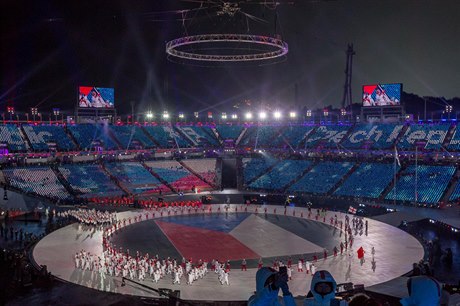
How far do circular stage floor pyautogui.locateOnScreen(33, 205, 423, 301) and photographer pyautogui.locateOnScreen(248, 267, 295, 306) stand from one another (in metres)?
19.8

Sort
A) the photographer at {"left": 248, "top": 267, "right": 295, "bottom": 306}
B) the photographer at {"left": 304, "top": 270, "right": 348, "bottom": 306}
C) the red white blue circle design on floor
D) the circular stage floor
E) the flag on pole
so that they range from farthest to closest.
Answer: the flag on pole → the red white blue circle design on floor → the circular stage floor → the photographer at {"left": 304, "top": 270, "right": 348, "bottom": 306} → the photographer at {"left": 248, "top": 267, "right": 295, "bottom": 306}

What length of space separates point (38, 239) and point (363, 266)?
27.0m

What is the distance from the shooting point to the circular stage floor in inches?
1059

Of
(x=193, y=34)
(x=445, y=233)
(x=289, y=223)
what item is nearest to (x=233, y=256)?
(x=289, y=223)

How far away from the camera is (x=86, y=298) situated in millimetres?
12984

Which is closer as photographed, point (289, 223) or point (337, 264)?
point (337, 264)

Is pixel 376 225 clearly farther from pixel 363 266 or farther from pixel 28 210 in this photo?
Result: pixel 28 210

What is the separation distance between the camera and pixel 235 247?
36.4m

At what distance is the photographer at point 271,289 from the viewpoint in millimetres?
4945

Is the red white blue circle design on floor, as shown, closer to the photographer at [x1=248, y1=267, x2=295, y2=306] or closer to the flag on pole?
the flag on pole

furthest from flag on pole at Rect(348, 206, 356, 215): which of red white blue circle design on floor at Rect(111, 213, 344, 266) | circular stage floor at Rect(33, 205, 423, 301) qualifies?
red white blue circle design on floor at Rect(111, 213, 344, 266)

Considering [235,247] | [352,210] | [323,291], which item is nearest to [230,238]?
[235,247]

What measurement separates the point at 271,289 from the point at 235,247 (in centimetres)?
3204

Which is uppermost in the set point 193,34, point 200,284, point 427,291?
point 193,34
